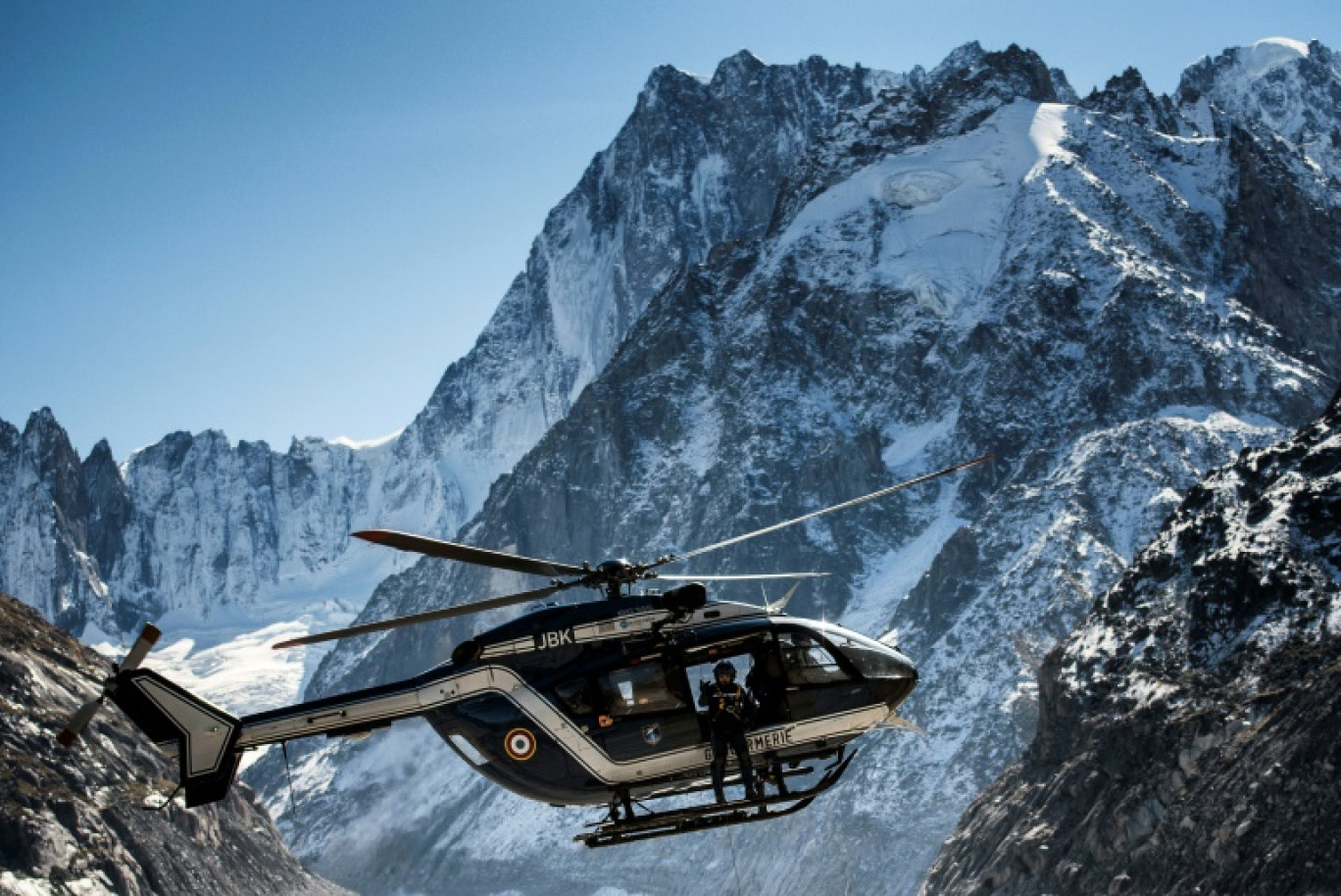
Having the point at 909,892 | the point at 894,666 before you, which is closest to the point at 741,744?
the point at 894,666

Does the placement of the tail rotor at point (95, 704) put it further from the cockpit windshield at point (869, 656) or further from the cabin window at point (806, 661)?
the cockpit windshield at point (869, 656)

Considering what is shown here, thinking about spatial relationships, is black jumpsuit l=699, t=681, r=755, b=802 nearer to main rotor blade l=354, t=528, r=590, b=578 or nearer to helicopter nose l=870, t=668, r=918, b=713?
helicopter nose l=870, t=668, r=918, b=713

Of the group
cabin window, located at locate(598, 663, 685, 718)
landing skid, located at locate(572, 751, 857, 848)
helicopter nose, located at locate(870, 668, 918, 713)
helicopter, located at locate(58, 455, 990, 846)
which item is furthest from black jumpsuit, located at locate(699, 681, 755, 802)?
helicopter nose, located at locate(870, 668, 918, 713)

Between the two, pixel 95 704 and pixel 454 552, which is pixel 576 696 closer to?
pixel 454 552

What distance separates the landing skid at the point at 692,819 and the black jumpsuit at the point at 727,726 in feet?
1.94

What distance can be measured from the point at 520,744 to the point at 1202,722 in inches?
2679

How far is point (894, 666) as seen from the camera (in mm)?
36781

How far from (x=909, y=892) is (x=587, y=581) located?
12825cm

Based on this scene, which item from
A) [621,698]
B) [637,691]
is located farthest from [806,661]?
[621,698]

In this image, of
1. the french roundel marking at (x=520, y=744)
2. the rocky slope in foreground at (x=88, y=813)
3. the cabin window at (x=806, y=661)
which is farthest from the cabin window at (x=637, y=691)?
the rocky slope in foreground at (x=88, y=813)

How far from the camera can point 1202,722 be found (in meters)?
97.1

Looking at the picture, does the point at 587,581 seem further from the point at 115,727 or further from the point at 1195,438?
the point at 1195,438

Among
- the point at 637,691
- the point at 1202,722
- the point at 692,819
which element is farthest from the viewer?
the point at 1202,722

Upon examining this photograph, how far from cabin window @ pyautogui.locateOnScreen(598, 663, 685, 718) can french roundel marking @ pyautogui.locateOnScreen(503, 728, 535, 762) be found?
1586mm
